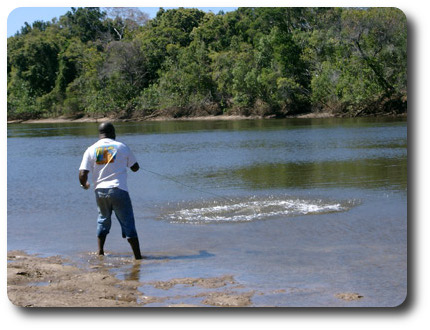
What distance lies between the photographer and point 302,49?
51.5 metres

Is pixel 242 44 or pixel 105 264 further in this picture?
pixel 242 44

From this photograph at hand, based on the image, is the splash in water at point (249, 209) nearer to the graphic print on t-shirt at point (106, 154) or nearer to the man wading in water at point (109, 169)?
the man wading in water at point (109, 169)

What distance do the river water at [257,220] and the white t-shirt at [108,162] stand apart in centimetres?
107

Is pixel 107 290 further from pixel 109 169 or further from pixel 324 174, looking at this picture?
pixel 324 174

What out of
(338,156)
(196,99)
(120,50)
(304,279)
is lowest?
(304,279)

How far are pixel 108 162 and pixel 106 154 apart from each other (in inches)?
3.9

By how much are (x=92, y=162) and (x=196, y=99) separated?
55741mm

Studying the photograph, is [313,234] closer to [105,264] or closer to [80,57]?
[105,264]

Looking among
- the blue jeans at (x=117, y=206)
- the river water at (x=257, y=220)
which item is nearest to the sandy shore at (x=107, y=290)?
the river water at (x=257, y=220)

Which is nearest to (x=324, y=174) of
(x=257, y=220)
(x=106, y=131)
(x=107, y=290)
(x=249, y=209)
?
(x=249, y=209)

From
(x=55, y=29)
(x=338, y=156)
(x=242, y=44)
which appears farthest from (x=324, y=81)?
(x=55, y=29)

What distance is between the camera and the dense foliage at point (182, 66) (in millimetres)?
48594

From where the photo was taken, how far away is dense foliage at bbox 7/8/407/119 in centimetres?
4859

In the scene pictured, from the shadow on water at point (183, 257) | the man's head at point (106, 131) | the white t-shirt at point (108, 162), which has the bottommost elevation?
the shadow on water at point (183, 257)
